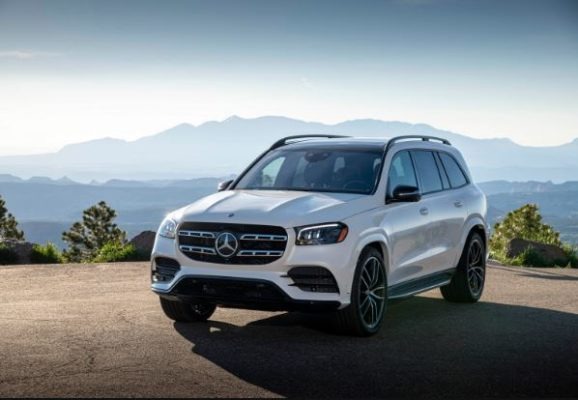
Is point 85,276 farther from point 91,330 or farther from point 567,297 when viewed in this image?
point 567,297

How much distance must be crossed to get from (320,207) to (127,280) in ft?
21.3

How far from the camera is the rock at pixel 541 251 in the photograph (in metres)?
19.6

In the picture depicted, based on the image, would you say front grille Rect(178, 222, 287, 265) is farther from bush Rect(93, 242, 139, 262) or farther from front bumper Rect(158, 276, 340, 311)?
bush Rect(93, 242, 139, 262)

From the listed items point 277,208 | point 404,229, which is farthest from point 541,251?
point 277,208

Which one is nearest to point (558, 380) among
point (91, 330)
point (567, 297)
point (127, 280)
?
point (91, 330)

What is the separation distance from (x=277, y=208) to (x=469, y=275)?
12.7 ft

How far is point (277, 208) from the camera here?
26.6 feet

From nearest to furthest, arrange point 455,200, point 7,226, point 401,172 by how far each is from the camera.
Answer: point 401,172 → point 455,200 → point 7,226

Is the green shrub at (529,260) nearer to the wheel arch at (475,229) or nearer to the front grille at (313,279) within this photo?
the wheel arch at (475,229)

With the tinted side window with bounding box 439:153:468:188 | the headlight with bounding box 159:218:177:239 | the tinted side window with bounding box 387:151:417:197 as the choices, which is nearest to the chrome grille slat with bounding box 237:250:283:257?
the headlight with bounding box 159:218:177:239

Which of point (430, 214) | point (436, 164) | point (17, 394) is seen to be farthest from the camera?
point (436, 164)

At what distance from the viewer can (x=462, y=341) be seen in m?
8.49

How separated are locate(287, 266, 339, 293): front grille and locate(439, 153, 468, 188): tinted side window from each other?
141 inches

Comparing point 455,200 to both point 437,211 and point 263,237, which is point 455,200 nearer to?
point 437,211
